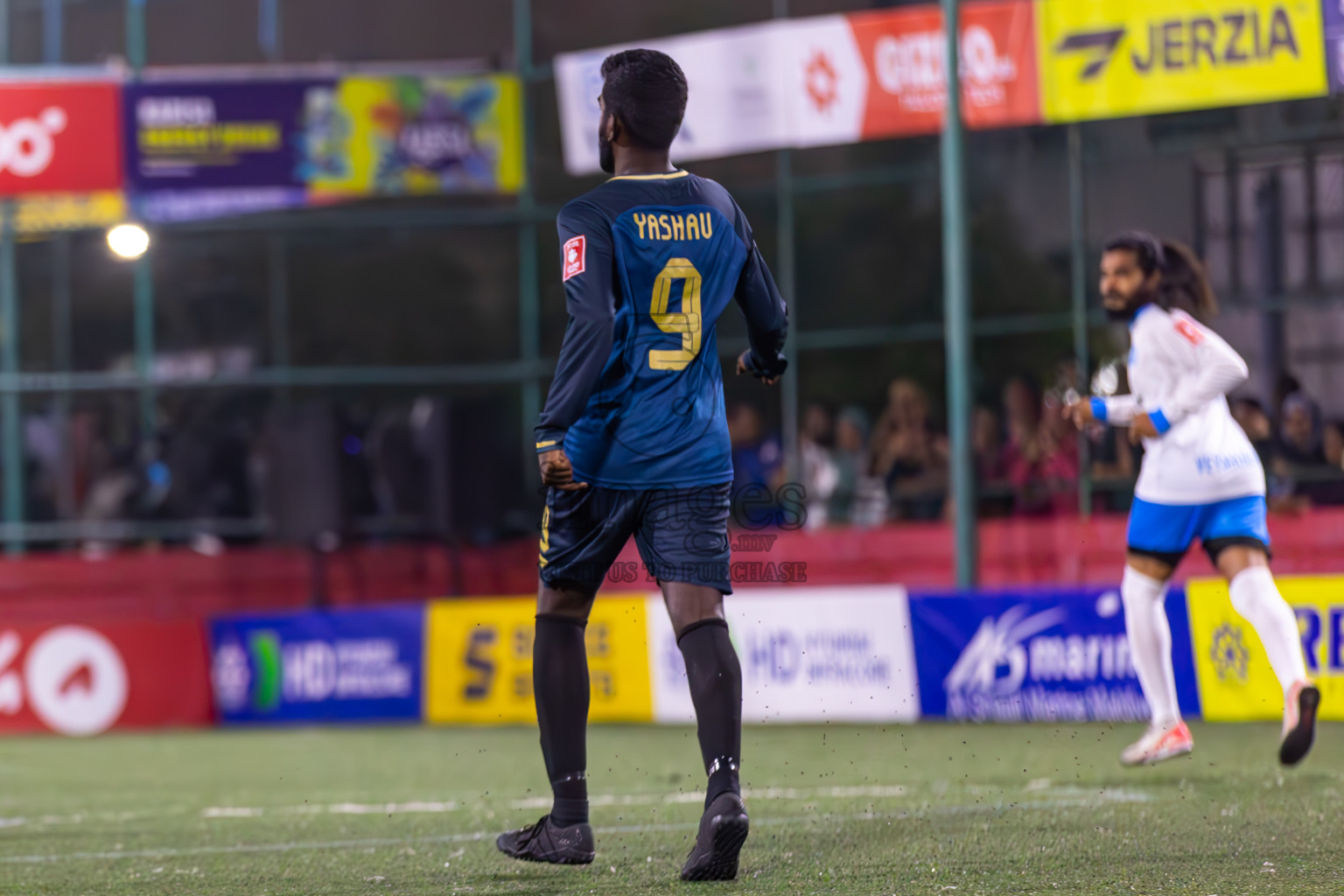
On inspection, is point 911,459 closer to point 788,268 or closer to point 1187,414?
point 788,268

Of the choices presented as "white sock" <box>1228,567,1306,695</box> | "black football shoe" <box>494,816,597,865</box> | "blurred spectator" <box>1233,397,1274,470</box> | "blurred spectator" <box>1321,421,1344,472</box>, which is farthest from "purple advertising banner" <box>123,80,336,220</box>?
"black football shoe" <box>494,816,597,865</box>

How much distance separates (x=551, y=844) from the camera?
15.7 ft

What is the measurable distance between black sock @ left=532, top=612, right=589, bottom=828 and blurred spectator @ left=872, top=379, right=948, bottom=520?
10137mm

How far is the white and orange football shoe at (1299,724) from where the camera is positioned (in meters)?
6.36

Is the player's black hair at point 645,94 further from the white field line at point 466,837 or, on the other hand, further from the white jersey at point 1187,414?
the white jersey at point 1187,414

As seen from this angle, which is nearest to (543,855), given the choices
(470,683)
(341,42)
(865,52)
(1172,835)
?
(1172,835)

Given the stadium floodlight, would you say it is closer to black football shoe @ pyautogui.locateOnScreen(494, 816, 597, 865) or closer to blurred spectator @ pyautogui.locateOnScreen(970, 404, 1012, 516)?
blurred spectator @ pyautogui.locateOnScreen(970, 404, 1012, 516)

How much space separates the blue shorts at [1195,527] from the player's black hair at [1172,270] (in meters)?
0.77

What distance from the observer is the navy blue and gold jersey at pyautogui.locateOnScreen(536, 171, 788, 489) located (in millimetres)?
4648

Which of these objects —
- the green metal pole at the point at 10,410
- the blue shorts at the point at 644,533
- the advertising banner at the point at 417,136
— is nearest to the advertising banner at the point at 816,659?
the advertising banner at the point at 417,136

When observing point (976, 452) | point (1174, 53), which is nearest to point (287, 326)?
point (976, 452)

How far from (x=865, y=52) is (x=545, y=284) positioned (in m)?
4.17

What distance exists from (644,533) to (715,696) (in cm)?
47

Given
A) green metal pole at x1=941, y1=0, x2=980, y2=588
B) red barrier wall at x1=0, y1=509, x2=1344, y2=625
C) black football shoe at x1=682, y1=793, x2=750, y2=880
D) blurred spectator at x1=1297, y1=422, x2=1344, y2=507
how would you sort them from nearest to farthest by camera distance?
black football shoe at x1=682, y1=793, x2=750, y2=880 → green metal pole at x1=941, y1=0, x2=980, y2=588 → blurred spectator at x1=1297, y1=422, x2=1344, y2=507 → red barrier wall at x1=0, y1=509, x2=1344, y2=625
